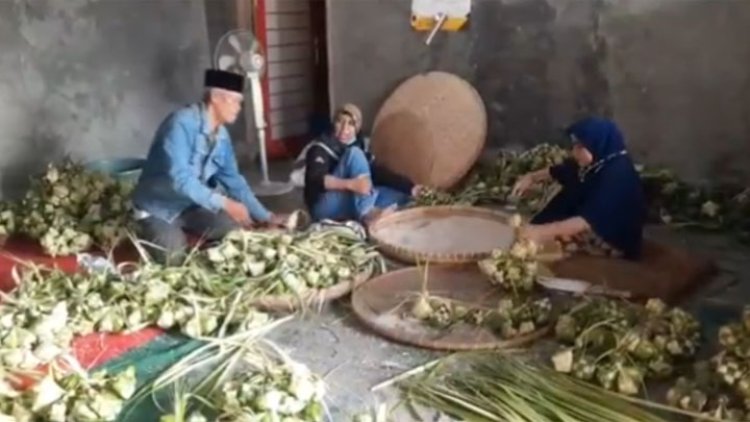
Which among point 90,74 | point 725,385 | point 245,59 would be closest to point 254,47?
point 245,59

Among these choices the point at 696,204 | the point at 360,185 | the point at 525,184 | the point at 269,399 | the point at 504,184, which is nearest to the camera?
the point at 269,399

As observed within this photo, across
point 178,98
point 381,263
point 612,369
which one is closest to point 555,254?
point 381,263

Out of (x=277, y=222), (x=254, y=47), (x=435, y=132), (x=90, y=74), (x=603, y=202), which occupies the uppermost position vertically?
(x=254, y=47)

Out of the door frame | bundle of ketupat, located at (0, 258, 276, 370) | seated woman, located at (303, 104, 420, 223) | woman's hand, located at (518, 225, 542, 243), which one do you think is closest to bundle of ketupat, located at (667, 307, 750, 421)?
woman's hand, located at (518, 225, 542, 243)

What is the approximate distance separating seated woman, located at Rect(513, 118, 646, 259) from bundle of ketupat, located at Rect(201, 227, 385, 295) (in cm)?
70

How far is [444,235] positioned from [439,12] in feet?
6.08

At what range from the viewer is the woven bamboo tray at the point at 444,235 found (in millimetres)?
3508

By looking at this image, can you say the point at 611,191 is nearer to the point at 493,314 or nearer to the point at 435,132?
the point at 493,314

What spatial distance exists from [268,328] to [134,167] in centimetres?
217

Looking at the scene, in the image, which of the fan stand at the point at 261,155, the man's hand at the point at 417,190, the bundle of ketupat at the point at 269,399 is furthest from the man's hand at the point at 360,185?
the bundle of ketupat at the point at 269,399

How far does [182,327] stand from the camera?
3.01 metres

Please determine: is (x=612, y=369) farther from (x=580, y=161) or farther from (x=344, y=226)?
(x=344, y=226)

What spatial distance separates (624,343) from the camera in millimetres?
2611

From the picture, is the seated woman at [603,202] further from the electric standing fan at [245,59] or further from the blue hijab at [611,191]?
the electric standing fan at [245,59]
